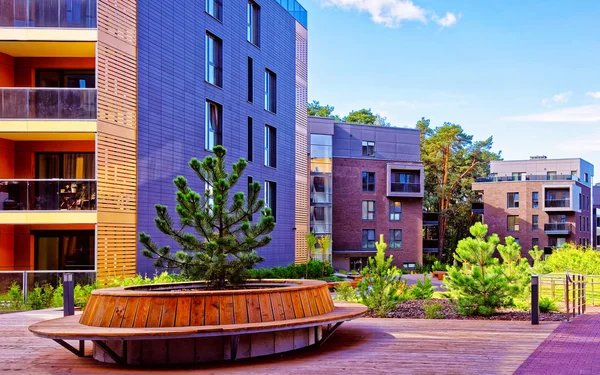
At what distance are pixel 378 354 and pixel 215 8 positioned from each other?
21.2 metres

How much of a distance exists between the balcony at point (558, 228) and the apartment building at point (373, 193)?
17867 mm

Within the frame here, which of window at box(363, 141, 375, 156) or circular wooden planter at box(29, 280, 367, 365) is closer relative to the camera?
circular wooden planter at box(29, 280, 367, 365)

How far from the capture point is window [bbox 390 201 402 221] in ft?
187

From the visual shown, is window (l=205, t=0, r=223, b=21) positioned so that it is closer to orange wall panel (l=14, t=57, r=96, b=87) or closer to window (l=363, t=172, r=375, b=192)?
orange wall panel (l=14, t=57, r=96, b=87)

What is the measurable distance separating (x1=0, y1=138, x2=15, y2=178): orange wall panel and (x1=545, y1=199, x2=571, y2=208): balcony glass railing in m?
57.1

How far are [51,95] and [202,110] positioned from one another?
6.82 metres

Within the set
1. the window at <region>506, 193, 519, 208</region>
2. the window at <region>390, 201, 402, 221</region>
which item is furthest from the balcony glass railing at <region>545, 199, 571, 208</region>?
the window at <region>390, 201, 402, 221</region>

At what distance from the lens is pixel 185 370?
920cm

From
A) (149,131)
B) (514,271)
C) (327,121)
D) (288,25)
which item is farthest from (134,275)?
(327,121)

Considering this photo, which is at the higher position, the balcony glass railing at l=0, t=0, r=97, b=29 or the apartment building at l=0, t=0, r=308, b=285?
the balcony glass railing at l=0, t=0, r=97, b=29

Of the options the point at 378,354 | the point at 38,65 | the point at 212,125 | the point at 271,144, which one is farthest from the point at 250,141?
the point at 378,354

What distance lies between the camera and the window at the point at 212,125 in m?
27.4

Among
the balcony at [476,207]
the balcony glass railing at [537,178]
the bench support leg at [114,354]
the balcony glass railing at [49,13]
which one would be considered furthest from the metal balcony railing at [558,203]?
the bench support leg at [114,354]

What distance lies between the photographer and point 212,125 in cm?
2795
